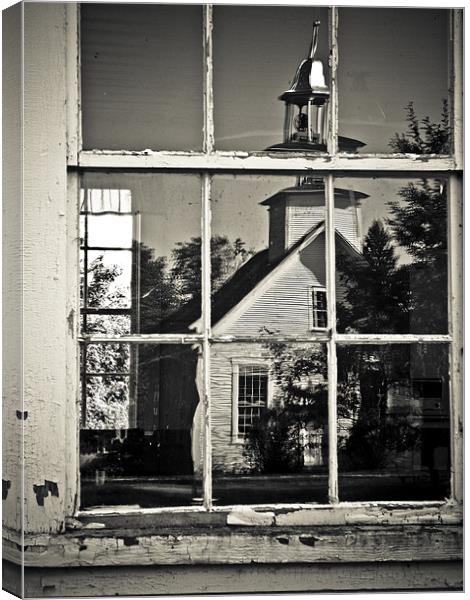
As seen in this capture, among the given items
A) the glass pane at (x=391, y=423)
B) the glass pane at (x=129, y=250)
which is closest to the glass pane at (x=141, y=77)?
the glass pane at (x=129, y=250)

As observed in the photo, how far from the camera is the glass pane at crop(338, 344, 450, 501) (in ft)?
9.98

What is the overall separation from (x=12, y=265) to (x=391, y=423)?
114cm

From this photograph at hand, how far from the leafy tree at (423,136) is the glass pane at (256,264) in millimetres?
360

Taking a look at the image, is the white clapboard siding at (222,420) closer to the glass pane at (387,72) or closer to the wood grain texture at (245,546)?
the wood grain texture at (245,546)

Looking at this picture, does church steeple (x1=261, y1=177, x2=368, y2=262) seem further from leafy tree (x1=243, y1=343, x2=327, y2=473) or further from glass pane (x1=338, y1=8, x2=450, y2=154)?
leafy tree (x1=243, y1=343, x2=327, y2=473)

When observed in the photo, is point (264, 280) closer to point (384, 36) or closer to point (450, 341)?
point (450, 341)

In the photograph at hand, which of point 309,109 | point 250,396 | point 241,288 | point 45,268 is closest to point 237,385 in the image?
point 250,396

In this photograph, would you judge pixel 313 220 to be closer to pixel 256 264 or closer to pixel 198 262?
pixel 256 264

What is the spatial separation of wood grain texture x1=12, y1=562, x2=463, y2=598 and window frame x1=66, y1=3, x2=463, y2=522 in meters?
0.17

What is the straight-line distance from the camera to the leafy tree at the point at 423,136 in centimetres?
307

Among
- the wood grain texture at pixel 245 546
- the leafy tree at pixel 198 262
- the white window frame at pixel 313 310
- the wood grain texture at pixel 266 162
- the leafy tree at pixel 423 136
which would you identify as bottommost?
the wood grain texture at pixel 245 546

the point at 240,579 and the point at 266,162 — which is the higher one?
the point at 266,162

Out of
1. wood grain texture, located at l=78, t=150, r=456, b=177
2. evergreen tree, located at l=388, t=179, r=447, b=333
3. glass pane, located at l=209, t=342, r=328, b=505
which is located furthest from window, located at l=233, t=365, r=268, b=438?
wood grain texture, located at l=78, t=150, r=456, b=177

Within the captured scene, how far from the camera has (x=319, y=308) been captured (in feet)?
10.00
